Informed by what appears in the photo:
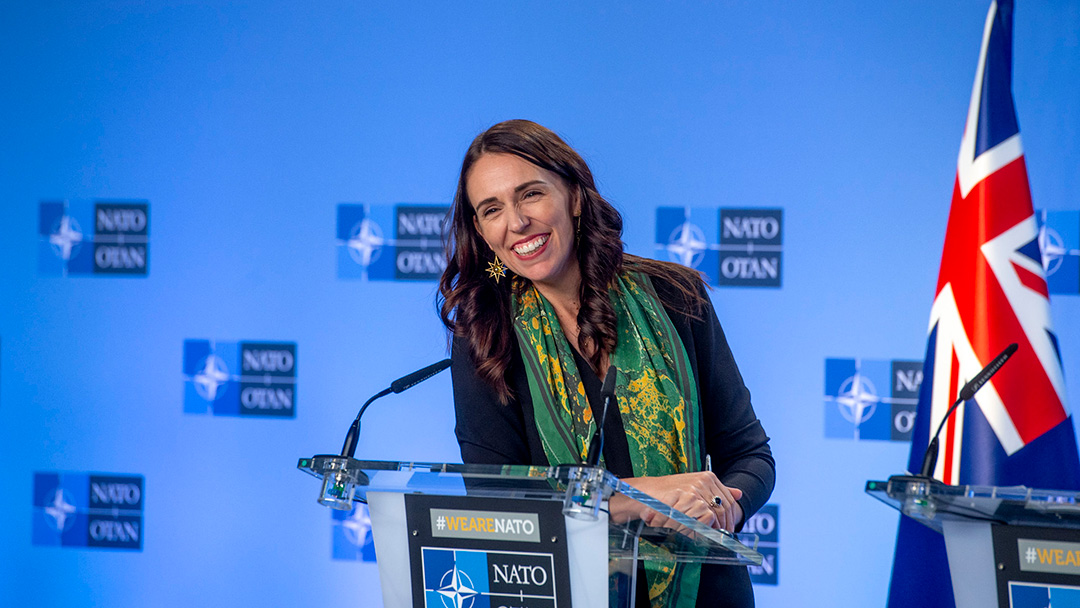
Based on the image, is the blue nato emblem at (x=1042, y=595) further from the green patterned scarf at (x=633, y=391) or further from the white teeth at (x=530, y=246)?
the white teeth at (x=530, y=246)

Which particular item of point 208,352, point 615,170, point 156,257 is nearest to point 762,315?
point 615,170

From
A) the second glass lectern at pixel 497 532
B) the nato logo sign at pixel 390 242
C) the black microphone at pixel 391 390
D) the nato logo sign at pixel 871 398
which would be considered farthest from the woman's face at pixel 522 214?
the nato logo sign at pixel 871 398

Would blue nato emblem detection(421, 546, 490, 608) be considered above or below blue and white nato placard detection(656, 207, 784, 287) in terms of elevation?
below

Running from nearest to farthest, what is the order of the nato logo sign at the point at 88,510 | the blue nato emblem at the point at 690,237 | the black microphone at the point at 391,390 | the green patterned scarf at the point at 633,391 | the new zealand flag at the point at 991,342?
the black microphone at the point at 391,390, the green patterned scarf at the point at 633,391, the new zealand flag at the point at 991,342, the blue nato emblem at the point at 690,237, the nato logo sign at the point at 88,510

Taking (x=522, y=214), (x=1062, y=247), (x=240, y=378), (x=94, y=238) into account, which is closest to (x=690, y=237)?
(x=1062, y=247)

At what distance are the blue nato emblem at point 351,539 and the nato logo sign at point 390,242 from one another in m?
0.94

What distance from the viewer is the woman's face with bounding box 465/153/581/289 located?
177 cm

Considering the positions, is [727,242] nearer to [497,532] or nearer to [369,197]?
[369,197]

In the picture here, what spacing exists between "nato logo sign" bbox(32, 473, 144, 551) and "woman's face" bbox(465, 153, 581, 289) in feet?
8.61

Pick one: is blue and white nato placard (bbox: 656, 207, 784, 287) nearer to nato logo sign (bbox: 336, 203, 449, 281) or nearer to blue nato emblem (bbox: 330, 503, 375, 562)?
nato logo sign (bbox: 336, 203, 449, 281)

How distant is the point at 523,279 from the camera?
1.91 m

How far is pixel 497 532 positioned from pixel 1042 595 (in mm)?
652

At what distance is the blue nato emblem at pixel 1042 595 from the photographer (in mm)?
1045

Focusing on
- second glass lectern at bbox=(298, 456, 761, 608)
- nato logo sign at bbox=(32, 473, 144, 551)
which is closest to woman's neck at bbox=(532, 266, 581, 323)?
second glass lectern at bbox=(298, 456, 761, 608)
